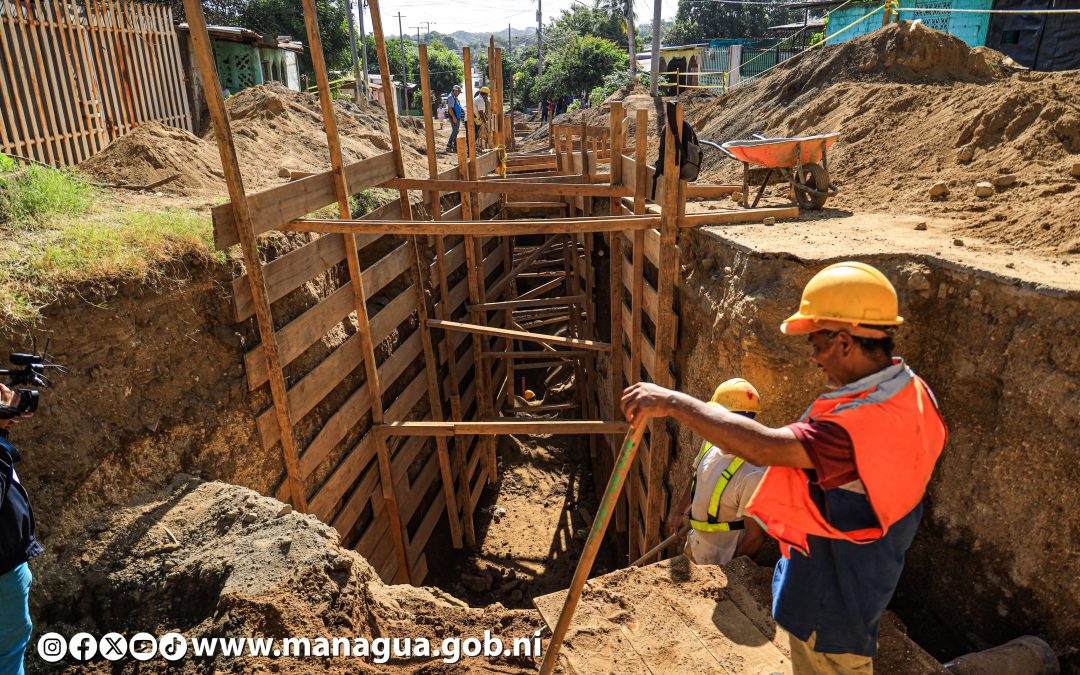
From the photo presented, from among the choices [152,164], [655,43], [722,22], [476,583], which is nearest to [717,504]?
[476,583]

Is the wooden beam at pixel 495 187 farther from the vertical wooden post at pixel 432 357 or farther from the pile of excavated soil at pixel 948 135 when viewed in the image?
the pile of excavated soil at pixel 948 135

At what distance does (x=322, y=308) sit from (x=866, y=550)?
13.4 feet

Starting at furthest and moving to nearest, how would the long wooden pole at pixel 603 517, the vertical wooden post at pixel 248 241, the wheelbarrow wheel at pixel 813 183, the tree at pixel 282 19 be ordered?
the tree at pixel 282 19
the wheelbarrow wheel at pixel 813 183
the vertical wooden post at pixel 248 241
the long wooden pole at pixel 603 517

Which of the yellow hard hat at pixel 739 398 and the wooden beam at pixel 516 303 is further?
the wooden beam at pixel 516 303

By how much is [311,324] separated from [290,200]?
2.96 ft

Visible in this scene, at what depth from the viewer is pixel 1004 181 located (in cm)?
609

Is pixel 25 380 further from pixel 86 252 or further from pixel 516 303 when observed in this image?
pixel 516 303

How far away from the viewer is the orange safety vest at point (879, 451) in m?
1.95

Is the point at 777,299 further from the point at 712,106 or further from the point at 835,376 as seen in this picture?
the point at 712,106

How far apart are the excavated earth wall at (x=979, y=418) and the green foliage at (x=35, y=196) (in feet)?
15.8

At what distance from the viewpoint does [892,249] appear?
443 cm

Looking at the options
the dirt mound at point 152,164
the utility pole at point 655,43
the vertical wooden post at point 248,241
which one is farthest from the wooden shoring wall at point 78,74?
the utility pole at point 655,43

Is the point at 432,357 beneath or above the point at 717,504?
beneath

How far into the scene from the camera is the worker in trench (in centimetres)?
196
